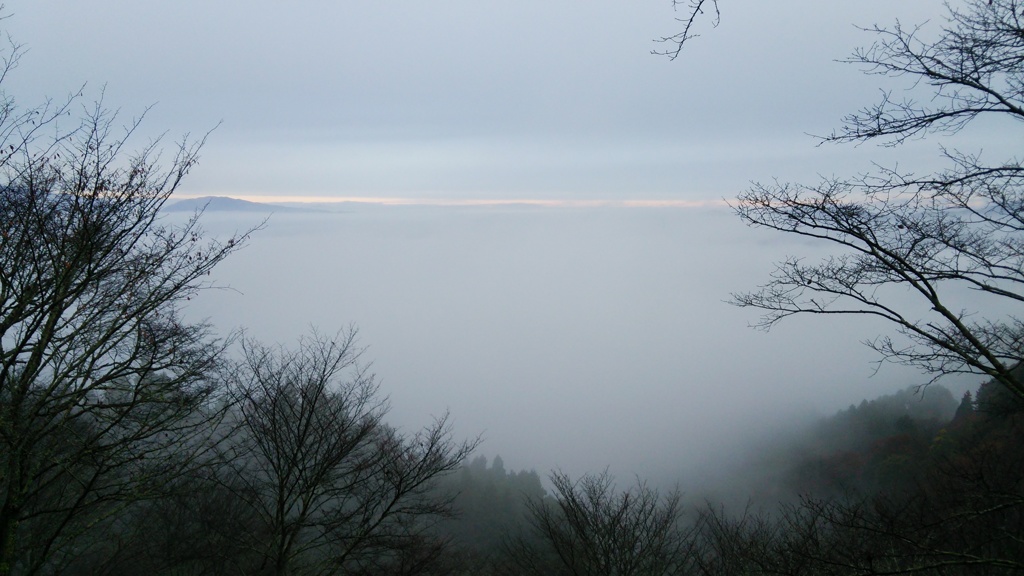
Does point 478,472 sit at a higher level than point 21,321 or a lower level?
lower

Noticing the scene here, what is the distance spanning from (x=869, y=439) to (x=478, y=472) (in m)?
21.0

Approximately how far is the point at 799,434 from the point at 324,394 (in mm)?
40356

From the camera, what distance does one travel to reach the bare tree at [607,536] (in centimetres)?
936

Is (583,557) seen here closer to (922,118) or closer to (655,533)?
(655,533)

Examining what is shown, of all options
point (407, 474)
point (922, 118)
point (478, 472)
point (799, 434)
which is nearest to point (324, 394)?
point (407, 474)

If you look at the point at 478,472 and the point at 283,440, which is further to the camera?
the point at 478,472

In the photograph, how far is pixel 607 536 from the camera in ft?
31.3

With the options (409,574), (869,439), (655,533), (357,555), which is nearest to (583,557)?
(655,533)

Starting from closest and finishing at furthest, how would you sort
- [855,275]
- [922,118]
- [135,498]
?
[922,118], [855,275], [135,498]

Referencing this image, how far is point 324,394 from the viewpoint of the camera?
9.74m

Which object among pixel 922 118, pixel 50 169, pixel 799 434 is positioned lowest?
pixel 799 434

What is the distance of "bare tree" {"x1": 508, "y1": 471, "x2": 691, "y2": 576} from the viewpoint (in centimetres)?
936

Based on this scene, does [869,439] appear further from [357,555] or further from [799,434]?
[357,555]

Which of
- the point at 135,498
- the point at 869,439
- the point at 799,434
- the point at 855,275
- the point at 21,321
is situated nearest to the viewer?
the point at 855,275
